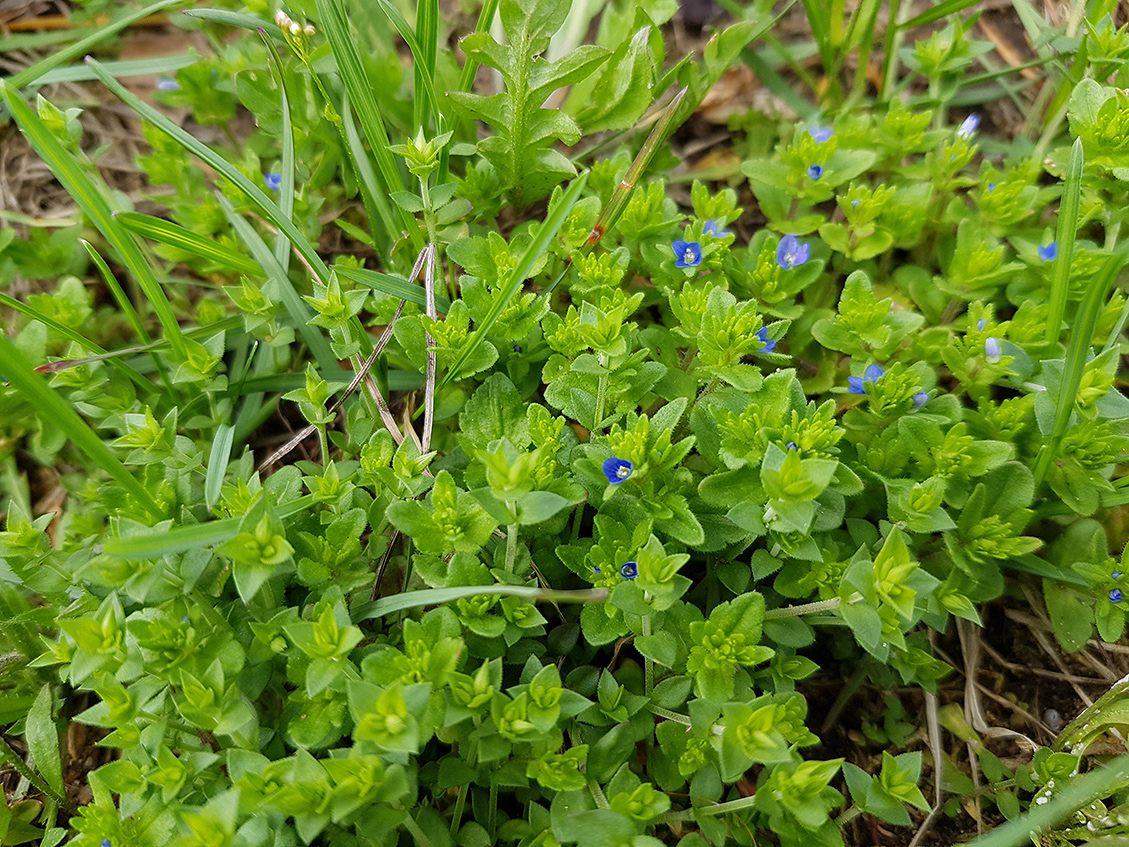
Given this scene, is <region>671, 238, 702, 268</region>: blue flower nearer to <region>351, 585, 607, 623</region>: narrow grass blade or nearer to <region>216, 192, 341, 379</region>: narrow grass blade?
<region>351, 585, 607, 623</region>: narrow grass blade

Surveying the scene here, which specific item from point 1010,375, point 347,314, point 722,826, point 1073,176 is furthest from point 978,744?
point 347,314

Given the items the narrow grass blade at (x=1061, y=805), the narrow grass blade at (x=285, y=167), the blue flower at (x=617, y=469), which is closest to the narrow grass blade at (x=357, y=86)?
the narrow grass blade at (x=285, y=167)

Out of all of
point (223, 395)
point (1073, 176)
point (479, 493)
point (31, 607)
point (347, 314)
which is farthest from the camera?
point (223, 395)

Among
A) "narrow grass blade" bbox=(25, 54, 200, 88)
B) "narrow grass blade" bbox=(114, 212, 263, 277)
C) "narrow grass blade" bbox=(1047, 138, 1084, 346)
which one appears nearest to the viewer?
"narrow grass blade" bbox=(1047, 138, 1084, 346)

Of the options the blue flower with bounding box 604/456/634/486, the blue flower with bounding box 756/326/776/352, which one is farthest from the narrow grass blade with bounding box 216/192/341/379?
the blue flower with bounding box 756/326/776/352

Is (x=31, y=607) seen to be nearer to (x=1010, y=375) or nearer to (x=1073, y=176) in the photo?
(x=1010, y=375)

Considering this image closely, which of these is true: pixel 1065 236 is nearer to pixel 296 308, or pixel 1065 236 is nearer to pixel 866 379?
pixel 866 379
